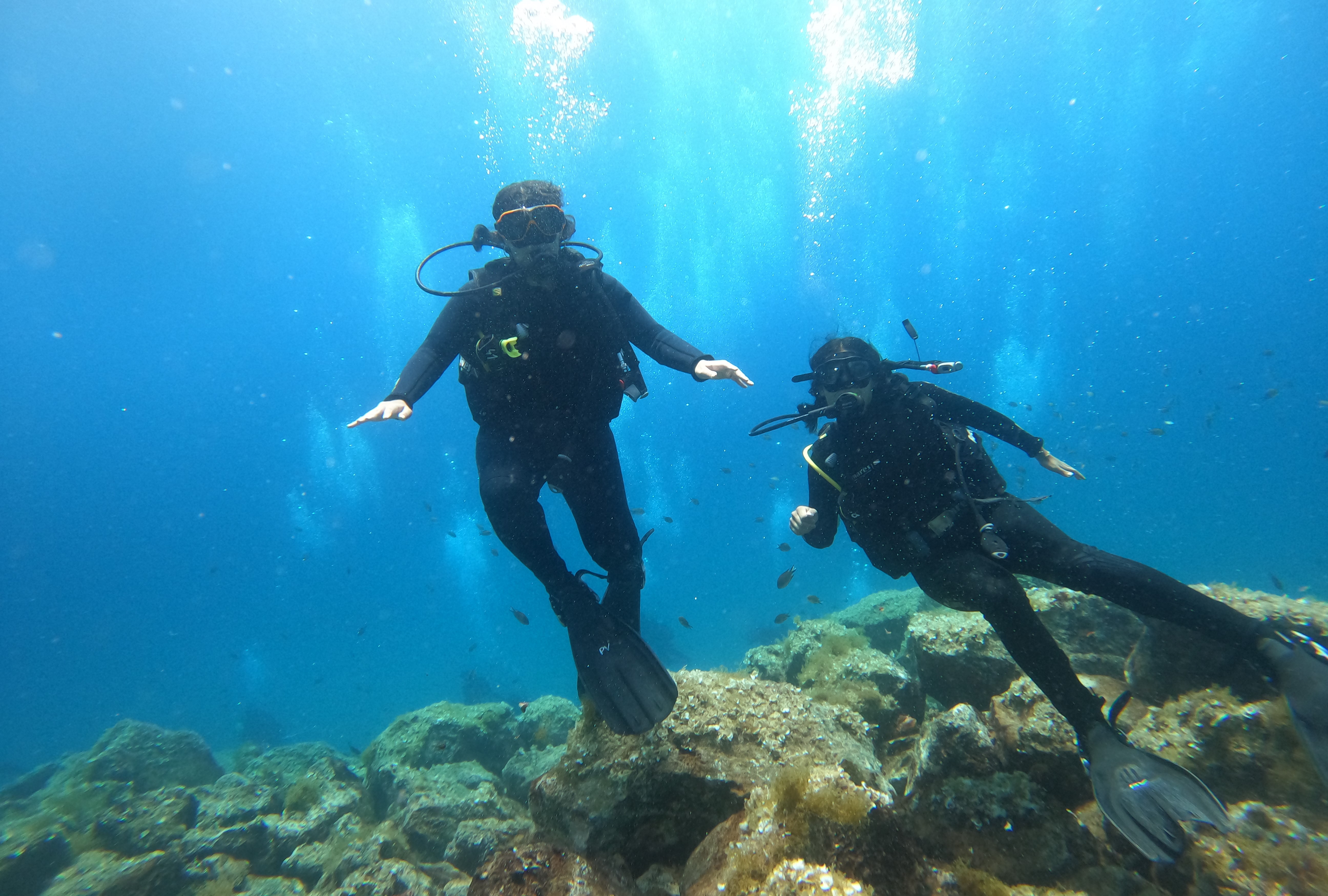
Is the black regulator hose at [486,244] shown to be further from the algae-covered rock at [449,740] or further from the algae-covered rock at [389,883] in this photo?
the algae-covered rock at [449,740]

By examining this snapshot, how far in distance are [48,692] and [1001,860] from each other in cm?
15119

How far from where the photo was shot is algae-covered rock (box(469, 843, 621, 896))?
2.07m

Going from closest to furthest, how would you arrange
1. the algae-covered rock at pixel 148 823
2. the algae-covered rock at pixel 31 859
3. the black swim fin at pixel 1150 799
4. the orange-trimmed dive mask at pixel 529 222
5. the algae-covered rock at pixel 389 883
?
the black swim fin at pixel 1150 799
the orange-trimmed dive mask at pixel 529 222
the algae-covered rock at pixel 389 883
the algae-covered rock at pixel 31 859
the algae-covered rock at pixel 148 823

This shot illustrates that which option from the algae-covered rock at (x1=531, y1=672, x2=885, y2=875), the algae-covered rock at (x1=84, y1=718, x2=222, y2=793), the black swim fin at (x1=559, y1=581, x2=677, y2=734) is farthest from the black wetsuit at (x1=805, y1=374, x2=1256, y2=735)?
the algae-covered rock at (x1=84, y1=718, x2=222, y2=793)

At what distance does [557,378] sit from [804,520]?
84.0 inches

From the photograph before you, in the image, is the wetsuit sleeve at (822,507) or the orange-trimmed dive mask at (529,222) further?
the wetsuit sleeve at (822,507)

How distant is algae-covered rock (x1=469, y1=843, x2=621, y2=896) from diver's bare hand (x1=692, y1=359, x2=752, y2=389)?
2745 millimetres

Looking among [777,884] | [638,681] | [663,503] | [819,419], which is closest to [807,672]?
[819,419]

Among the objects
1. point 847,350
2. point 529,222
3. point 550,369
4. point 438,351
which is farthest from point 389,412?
point 847,350

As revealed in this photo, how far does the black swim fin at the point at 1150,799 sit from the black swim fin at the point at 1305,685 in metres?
0.43

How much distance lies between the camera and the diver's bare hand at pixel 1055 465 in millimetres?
4355

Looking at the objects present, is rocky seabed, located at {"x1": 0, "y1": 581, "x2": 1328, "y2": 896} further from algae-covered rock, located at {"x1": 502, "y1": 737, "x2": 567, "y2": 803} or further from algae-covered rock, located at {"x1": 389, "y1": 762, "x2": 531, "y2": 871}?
algae-covered rock, located at {"x1": 502, "y1": 737, "x2": 567, "y2": 803}

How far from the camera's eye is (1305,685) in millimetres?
2389

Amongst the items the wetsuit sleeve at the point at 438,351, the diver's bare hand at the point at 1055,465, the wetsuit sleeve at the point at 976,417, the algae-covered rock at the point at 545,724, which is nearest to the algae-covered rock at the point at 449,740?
the algae-covered rock at the point at 545,724
